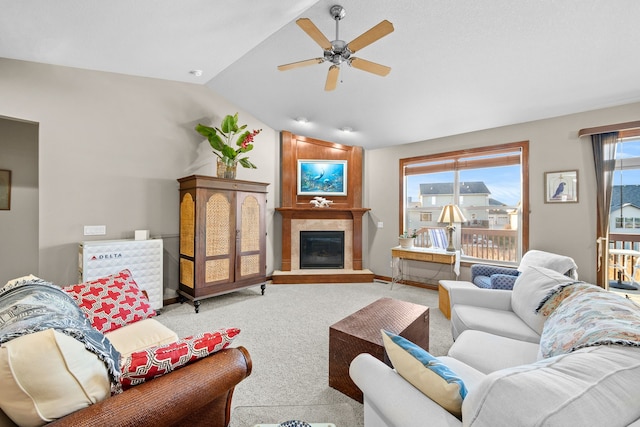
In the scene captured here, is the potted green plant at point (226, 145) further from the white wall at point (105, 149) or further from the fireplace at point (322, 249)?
the fireplace at point (322, 249)

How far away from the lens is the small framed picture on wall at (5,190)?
3365 millimetres

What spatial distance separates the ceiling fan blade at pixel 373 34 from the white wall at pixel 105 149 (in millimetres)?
2810

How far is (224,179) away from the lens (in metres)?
3.72

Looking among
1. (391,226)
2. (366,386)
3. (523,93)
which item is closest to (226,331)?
(366,386)

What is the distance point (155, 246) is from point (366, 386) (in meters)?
3.17

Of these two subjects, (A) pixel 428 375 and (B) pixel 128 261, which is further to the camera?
(B) pixel 128 261

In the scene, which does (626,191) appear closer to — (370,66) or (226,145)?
(370,66)

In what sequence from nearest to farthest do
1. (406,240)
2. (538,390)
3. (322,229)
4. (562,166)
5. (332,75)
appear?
(538,390) < (332,75) < (562,166) < (406,240) < (322,229)

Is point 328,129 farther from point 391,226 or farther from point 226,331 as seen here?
point 226,331

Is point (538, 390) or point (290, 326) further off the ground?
point (538, 390)

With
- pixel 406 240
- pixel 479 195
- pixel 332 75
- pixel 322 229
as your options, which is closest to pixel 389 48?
pixel 332 75

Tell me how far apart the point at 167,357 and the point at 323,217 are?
4281 mm

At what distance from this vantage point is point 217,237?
145 inches

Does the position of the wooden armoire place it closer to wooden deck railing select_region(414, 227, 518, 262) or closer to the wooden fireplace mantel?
the wooden fireplace mantel
